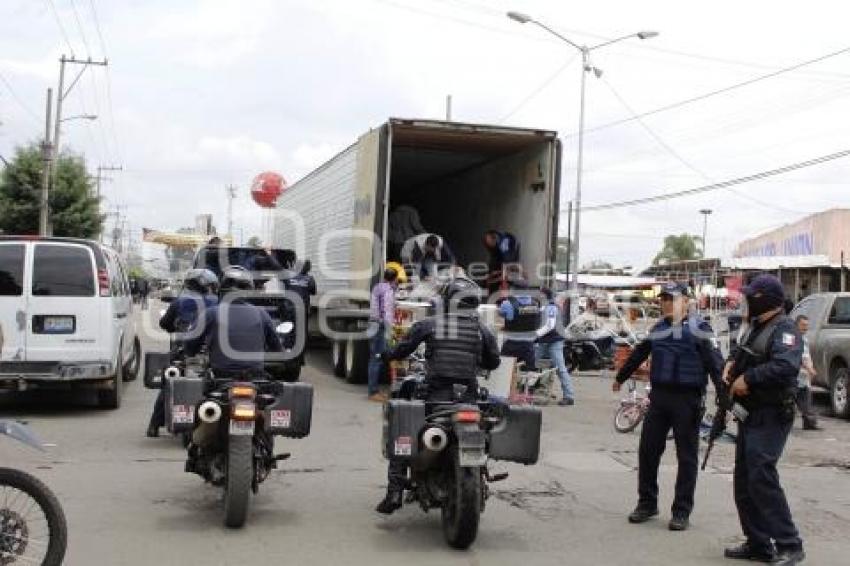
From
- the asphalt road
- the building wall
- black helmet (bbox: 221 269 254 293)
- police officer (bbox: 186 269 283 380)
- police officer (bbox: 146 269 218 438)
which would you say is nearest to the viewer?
the asphalt road

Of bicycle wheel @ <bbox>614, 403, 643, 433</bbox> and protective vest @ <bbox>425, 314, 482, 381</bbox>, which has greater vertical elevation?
protective vest @ <bbox>425, 314, 482, 381</bbox>

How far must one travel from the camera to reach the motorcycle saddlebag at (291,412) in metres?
6.68

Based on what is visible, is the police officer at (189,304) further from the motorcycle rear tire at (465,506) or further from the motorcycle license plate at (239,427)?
the motorcycle rear tire at (465,506)

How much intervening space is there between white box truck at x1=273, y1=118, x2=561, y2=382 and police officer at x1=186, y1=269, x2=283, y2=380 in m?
6.68

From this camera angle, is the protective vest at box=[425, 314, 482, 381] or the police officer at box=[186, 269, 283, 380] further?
the police officer at box=[186, 269, 283, 380]

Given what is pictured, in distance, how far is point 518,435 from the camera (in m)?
6.49

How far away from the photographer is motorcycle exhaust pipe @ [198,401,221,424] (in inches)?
246

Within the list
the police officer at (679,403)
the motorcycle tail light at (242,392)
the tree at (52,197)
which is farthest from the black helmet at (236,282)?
the tree at (52,197)

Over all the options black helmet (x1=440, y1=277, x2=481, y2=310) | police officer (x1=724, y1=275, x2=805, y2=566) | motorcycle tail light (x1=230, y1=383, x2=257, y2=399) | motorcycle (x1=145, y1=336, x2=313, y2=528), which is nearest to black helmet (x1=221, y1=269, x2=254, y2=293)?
motorcycle (x1=145, y1=336, x2=313, y2=528)

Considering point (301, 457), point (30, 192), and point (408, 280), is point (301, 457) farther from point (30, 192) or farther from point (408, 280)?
point (30, 192)

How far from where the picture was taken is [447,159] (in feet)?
53.8

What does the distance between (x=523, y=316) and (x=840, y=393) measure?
15.2 ft

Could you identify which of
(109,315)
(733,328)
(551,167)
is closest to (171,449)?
(109,315)

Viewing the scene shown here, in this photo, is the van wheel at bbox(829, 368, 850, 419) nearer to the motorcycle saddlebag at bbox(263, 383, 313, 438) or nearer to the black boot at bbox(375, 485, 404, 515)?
the black boot at bbox(375, 485, 404, 515)
